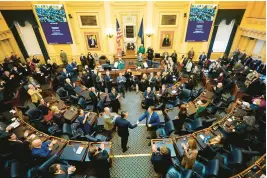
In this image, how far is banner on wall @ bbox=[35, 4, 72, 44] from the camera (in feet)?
33.5

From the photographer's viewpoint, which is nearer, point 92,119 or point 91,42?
point 92,119

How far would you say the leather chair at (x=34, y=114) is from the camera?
5.73 meters

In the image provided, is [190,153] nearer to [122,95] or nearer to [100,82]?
[122,95]

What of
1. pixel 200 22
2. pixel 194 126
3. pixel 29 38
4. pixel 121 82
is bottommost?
pixel 194 126

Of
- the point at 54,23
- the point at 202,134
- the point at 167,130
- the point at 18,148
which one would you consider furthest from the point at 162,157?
the point at 54,23

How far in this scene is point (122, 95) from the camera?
8.73 m

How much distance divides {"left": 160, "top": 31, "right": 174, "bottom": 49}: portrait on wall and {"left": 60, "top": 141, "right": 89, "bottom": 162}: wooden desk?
31.6 ft

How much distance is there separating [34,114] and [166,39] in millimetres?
9855

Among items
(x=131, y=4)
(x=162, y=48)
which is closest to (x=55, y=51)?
(x=131, y=4)

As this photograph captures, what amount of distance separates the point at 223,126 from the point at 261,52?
A: 8.70 meters

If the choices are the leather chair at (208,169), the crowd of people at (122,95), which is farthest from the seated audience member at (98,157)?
the leather chair at (208,169)

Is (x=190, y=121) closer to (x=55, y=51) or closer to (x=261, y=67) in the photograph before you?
(x=261, y=67)

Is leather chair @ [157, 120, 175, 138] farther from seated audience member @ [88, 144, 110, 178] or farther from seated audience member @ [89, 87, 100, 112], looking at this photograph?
seated audience member @ [89, 87, 100, 112]

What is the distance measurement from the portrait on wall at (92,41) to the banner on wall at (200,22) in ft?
22.0
